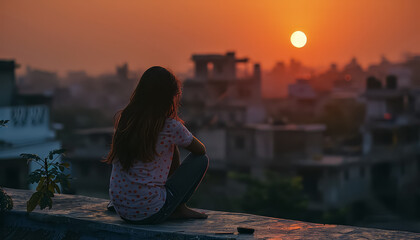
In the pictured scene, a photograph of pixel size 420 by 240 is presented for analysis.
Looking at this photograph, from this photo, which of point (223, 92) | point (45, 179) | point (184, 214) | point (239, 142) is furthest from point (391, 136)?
point (45, 179)

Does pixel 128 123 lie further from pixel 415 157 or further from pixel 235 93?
pixel 235 93

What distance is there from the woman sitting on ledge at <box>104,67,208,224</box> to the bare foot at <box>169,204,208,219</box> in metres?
0.09

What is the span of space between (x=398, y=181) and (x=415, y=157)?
79.9 inches

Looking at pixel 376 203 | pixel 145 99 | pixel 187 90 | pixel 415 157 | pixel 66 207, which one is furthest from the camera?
pixel 187 90

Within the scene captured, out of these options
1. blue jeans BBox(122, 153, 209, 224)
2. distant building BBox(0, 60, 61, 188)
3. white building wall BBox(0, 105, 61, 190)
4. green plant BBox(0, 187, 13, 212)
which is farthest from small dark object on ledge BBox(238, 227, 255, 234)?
white building wall BBox(0, 105, 61, 190)

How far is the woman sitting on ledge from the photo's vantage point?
8.85 feet

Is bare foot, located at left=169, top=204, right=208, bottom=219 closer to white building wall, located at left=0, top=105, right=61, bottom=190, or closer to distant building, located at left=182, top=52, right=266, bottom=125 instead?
white building wall, located at left=0, top=105, right=61, bottom=190

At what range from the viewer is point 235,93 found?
2683 centimetres

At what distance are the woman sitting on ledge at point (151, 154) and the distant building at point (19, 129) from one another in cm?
1073

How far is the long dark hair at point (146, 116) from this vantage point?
2.69 metres

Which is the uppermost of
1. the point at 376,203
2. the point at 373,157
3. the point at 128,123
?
the point at 128,123

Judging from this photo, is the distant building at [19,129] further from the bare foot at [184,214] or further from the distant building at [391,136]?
the distant building at [391,136]

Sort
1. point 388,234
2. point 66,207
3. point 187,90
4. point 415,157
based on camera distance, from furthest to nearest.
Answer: point 187,90 → point 415,157 → point 66,207 → point 388,234

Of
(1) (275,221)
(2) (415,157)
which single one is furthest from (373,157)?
(1) (275,221)
